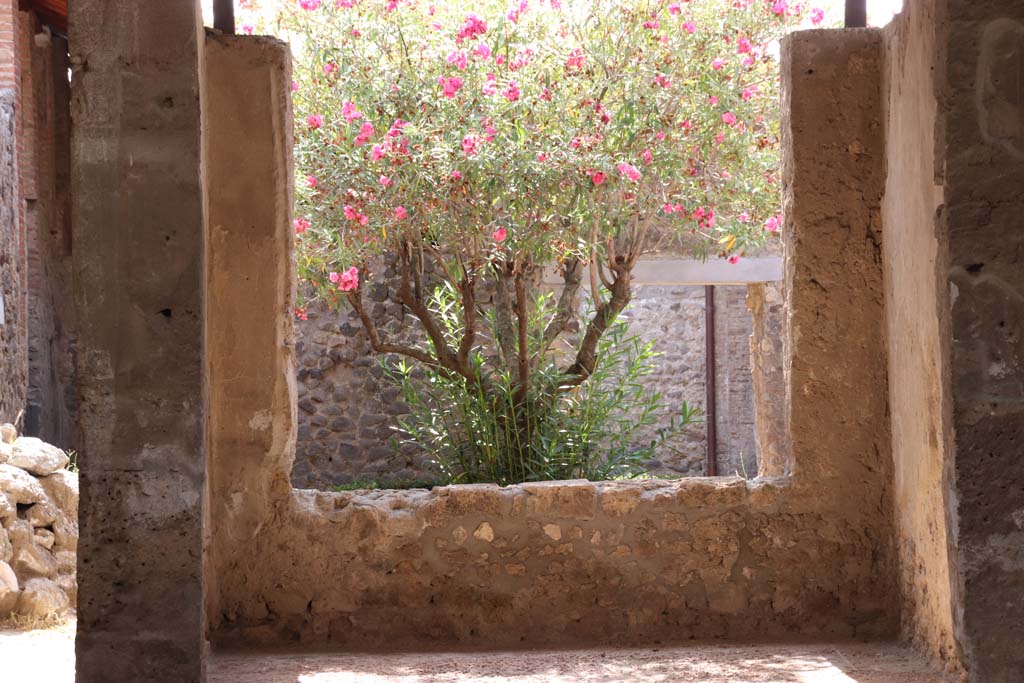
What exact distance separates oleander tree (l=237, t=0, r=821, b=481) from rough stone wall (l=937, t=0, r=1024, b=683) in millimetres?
2766

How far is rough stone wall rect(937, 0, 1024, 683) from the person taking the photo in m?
3.04

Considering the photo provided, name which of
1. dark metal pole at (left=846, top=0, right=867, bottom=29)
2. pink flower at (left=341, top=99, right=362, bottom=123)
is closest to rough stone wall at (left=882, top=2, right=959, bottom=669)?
dark metal pole at (left=846, top=0, right=867, bottom=29)

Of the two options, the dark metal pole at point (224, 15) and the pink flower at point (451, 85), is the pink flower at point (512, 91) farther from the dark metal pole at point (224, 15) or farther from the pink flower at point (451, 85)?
the dark metal pole at point (224, 15)

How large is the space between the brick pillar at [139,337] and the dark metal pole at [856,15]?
2.37 meters

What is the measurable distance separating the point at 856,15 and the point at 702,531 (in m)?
1.98

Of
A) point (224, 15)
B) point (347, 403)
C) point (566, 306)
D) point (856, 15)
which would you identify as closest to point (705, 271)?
point (347, 403)

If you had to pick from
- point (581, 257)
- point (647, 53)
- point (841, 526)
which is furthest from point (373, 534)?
point (647, 53)

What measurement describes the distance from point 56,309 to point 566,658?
8757 millimetres

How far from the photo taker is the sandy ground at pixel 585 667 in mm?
3543

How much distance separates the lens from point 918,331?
3.62 m

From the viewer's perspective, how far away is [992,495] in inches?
120

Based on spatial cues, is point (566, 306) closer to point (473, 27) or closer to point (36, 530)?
point (473, 27)

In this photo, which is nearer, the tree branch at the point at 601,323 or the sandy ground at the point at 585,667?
the sandy ground at the point at 585,667

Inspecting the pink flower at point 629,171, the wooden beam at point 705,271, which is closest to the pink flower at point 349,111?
the pink flower at point 629,171
